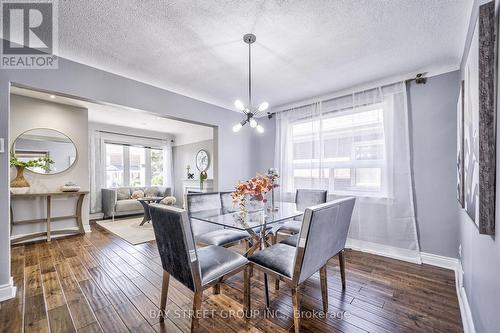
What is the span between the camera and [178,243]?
1.44m

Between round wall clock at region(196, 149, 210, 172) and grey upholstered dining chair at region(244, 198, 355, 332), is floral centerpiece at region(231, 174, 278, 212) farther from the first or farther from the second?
round wall clock at region(196, 149, 210, 172)

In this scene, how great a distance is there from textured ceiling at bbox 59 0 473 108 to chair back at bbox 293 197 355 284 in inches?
61.2

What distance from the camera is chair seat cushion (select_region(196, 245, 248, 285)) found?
1.54 metres

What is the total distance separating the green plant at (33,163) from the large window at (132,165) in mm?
1932

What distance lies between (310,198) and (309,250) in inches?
61.5

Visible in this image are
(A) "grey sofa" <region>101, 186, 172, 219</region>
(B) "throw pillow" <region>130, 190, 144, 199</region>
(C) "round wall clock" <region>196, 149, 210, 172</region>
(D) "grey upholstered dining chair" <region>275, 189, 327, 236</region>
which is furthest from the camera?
(C) "round wall clock" <region>196, 149, 210, 172</region>

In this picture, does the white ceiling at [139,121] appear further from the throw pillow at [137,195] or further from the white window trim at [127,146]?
the throw pillow at [137,195]

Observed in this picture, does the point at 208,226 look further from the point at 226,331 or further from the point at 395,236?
the point at 395,236

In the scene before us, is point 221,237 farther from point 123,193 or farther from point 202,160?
point 123,193

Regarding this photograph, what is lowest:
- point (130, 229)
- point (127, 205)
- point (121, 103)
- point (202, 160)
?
point (130, 229)

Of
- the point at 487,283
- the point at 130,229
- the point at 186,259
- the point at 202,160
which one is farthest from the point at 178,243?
the point at 202,160

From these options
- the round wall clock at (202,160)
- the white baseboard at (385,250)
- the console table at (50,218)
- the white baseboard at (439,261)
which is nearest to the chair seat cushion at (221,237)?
the white baseboard at (385,250)

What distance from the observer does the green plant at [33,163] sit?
350 centimetres

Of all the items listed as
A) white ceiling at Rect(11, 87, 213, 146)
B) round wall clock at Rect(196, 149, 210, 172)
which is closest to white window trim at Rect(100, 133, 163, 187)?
white ceiling at Rect(11, 87, 213, 146)
